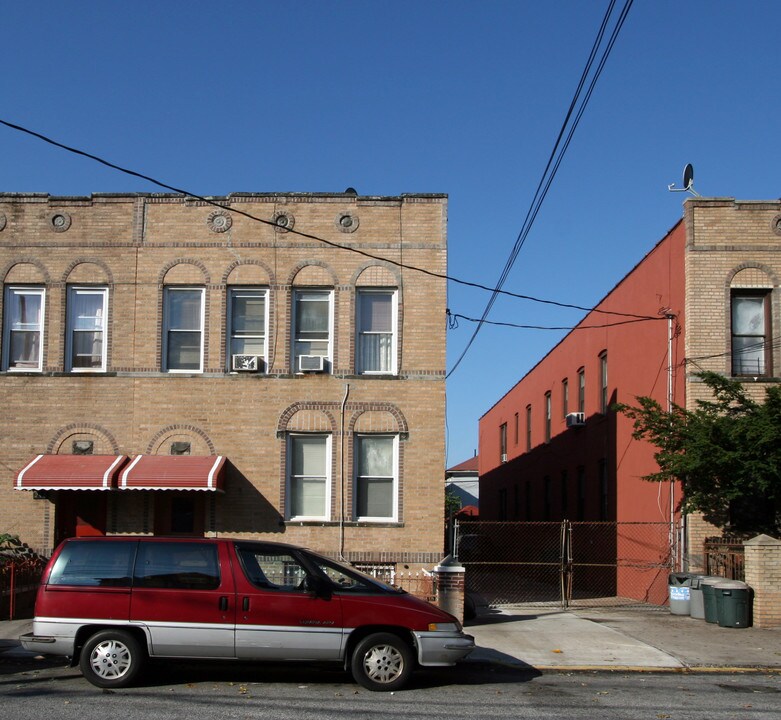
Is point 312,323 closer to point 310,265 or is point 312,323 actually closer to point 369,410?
point 310,265

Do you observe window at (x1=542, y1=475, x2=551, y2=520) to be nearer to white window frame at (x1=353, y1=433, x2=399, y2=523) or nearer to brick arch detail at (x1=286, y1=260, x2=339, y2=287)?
white window frame at (x1=353, y1=433, x2=399, y2=523)

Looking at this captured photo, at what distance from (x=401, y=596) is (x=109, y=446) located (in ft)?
28.5

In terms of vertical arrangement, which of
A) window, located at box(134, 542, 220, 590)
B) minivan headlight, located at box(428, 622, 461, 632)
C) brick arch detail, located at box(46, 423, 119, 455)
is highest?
brick arch detail, located at box(46, 423, 119, 455)

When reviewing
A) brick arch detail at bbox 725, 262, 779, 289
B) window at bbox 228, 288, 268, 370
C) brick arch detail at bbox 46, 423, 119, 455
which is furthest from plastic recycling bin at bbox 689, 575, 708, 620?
brick arch detail at bbox 46, 423, 119, 455

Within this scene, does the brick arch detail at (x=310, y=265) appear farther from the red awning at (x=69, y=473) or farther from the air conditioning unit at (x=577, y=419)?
the air conditioning unit at (x=577, y=419)

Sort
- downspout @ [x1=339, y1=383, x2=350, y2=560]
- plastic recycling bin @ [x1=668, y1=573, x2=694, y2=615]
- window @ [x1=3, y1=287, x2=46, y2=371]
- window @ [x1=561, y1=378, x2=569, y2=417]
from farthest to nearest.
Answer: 1. window @ [x1=561, y1=378, x2=569, y2=417]
2. window @ [x1=3, y1=287, x2=46, y2=371]
3. downspout @ [x1=339, y1=383, x2=350, y2=560]
4. plastic recycling bin @ [x1=668, y1=573, x2=694, y2=615]

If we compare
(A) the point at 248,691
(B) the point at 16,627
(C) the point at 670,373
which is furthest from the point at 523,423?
(A) the point at 248,691

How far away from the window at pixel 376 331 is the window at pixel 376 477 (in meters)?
1.31

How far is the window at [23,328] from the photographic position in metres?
18.3

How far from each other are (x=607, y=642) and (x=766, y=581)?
3.42 metres

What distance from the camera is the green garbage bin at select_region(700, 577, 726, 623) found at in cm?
1641

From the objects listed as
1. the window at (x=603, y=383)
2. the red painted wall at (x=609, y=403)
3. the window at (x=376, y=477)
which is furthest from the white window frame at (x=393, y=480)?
the window at (x=603, y=383)

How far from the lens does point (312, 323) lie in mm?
18375

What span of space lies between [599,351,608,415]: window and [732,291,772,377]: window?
6.26m
